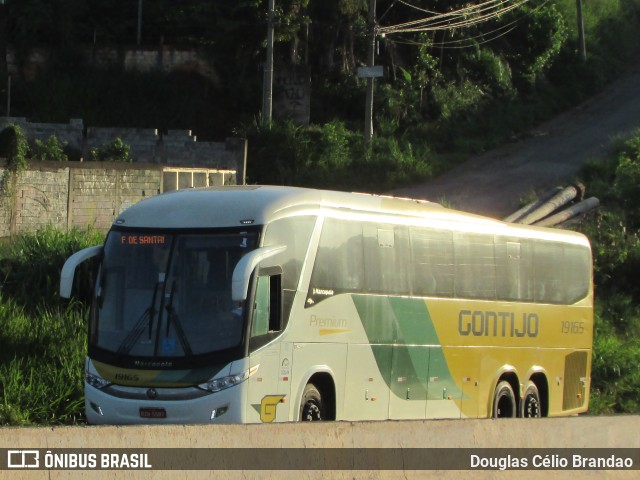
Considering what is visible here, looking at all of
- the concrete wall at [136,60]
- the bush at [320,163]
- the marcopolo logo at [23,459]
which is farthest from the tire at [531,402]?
the concrete wall at [136,60]

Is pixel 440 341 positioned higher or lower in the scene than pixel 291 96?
lower

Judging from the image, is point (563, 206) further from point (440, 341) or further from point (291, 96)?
point (440, 341)

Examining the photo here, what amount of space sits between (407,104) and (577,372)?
26166mm

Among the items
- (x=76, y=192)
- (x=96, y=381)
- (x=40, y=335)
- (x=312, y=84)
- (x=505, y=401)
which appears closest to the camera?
(x=96, y=381)

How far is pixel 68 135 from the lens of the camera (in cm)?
3203

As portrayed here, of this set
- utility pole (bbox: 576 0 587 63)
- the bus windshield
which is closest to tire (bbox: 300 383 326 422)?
the bus windshield

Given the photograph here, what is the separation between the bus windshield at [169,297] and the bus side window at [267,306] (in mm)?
215

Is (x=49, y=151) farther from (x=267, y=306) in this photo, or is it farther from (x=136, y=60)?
(x=267, y=306)

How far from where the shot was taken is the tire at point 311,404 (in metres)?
12.5

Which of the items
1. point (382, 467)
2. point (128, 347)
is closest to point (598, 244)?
point (128, 347)

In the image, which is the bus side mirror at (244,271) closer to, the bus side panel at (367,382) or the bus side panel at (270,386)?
the bus side panel at (270,386)

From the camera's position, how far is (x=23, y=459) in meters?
7.14

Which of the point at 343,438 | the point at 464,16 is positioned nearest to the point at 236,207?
the point at 343,438

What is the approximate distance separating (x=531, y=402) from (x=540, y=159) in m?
24.1
